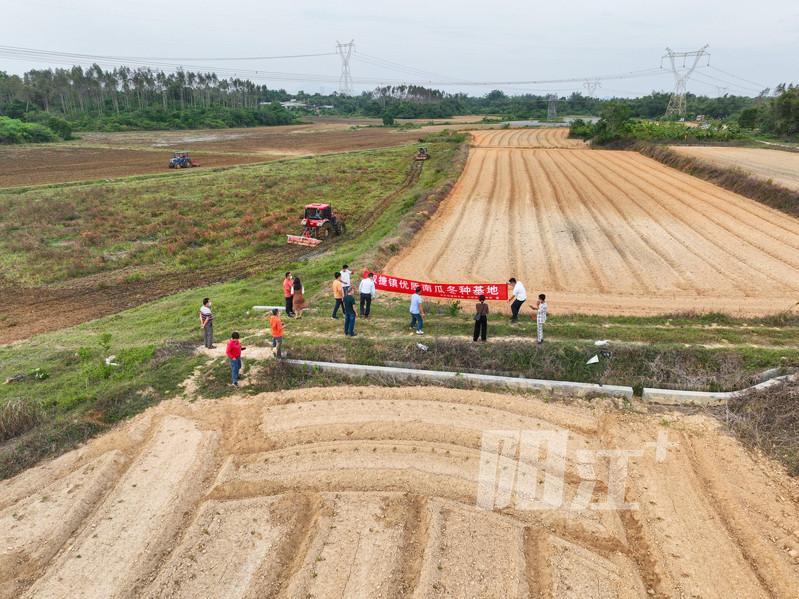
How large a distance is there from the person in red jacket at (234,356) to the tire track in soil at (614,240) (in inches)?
556

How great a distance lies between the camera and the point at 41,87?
123m

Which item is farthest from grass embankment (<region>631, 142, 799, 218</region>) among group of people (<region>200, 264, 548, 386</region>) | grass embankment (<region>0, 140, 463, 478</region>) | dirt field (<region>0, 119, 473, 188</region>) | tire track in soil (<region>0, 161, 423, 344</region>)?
dirt field (<region>0, 119, 473, 188</region>)

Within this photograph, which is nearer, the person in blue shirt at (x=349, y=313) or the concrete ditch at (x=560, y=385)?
the concrete ditch at (x=560, y=385)

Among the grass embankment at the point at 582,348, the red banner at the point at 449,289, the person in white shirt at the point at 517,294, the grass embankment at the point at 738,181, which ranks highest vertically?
the grass embankment at the point at 738,181

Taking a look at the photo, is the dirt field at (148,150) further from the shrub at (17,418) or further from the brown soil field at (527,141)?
the shrub at (17,418)

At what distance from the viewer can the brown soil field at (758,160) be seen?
3493 cm

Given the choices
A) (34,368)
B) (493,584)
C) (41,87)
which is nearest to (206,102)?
(41,87)

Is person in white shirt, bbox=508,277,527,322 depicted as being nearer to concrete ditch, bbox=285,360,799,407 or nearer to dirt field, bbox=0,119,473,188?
concrete ditch, bbox=285,360,799,407

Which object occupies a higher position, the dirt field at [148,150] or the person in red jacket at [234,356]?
the dirt field at [148,150]

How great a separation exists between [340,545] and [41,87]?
5953 inches

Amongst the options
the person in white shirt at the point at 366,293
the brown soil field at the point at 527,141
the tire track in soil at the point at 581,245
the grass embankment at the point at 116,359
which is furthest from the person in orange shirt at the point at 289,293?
the brown soil field at the point at 527,141

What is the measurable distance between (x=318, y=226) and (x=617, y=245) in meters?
15.2

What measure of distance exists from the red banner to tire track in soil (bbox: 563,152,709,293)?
7273mm

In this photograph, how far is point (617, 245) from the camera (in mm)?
23953
